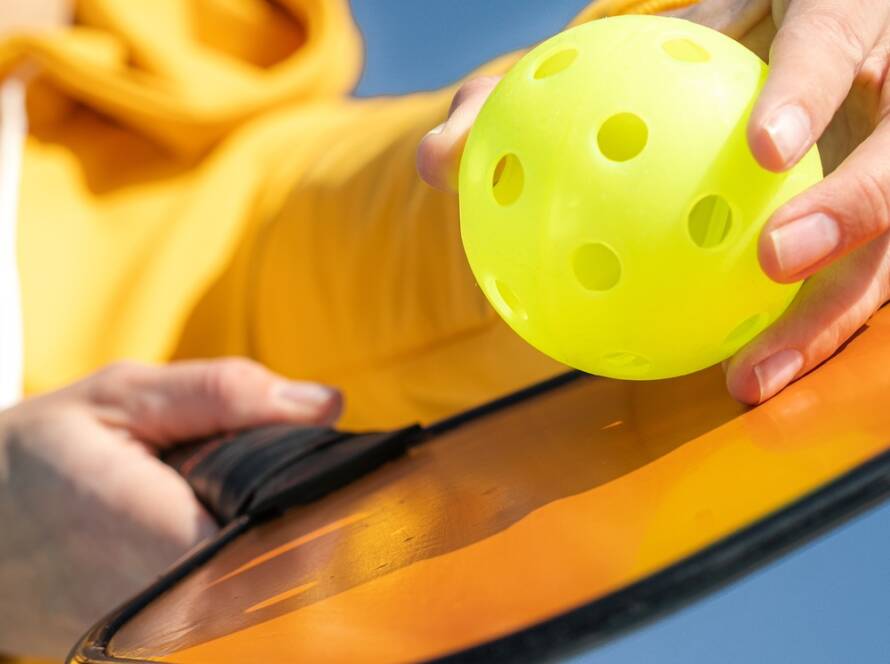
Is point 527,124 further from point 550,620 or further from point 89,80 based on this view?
point 89,80

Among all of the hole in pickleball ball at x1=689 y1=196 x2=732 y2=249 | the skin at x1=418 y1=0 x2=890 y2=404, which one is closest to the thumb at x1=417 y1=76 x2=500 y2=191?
the skin at x1=418 y1=0 x2=890 y2=404

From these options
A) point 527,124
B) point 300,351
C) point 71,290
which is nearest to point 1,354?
point 71,290

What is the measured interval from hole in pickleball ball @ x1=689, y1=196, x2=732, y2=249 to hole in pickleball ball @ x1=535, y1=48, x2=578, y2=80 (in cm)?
7

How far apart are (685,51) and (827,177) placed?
0.07 m

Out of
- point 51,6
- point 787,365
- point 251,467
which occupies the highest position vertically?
point 51,6

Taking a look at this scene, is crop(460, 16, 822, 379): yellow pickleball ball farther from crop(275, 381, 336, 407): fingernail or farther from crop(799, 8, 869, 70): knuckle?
crop(275, 381, 336, 407): fingernail

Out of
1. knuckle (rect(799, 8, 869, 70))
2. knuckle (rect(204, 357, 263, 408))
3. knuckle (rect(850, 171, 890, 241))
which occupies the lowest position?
knuckle (rect(204, 357, 263, 408))

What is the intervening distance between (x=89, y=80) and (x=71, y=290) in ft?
0.72

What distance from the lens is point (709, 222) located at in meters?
0.39

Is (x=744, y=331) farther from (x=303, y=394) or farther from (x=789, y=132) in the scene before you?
(x=303, y=394)

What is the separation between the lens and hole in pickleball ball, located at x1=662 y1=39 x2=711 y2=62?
1.26ft

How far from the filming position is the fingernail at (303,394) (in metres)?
0.67

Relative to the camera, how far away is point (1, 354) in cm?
86

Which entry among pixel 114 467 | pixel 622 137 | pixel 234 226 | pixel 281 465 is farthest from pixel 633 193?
pixel 234 226
